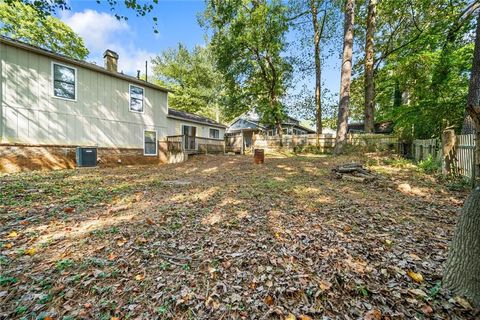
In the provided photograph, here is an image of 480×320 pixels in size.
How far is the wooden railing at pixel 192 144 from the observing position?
13.9 meters

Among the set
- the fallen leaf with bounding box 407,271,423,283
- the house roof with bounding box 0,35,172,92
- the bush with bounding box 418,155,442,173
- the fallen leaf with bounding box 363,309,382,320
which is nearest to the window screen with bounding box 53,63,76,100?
the house roof with bounding box 0,35,172,92

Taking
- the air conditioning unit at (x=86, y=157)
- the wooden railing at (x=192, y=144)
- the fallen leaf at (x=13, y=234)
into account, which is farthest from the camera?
the wooden railing at (x=192, y=144)

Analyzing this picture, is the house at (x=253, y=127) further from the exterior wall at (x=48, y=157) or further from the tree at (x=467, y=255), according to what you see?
the tree at (x=467, y=255)

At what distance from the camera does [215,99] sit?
29.2 metres

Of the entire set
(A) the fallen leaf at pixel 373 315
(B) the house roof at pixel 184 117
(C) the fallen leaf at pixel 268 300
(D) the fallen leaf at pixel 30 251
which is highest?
(B) the house roof at pixel 184 117

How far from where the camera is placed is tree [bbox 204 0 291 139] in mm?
17281

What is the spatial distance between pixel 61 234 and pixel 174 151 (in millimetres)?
11109

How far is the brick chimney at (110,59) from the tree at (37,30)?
7.55 m

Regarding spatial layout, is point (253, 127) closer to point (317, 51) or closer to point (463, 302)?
point (317, 51)

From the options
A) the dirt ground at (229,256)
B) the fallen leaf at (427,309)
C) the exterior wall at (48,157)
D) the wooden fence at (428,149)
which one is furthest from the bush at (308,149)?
the fallen leaf at (427,309)

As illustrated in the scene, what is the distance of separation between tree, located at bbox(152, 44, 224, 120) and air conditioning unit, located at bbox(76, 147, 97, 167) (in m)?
19.0

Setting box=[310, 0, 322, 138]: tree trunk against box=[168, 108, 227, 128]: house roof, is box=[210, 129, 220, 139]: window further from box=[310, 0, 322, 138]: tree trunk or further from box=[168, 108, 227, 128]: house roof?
box=[310, 0, 322, 138]: tree trunk

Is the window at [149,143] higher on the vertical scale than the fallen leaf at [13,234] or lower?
higher

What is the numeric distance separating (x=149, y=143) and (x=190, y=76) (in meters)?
18.4
